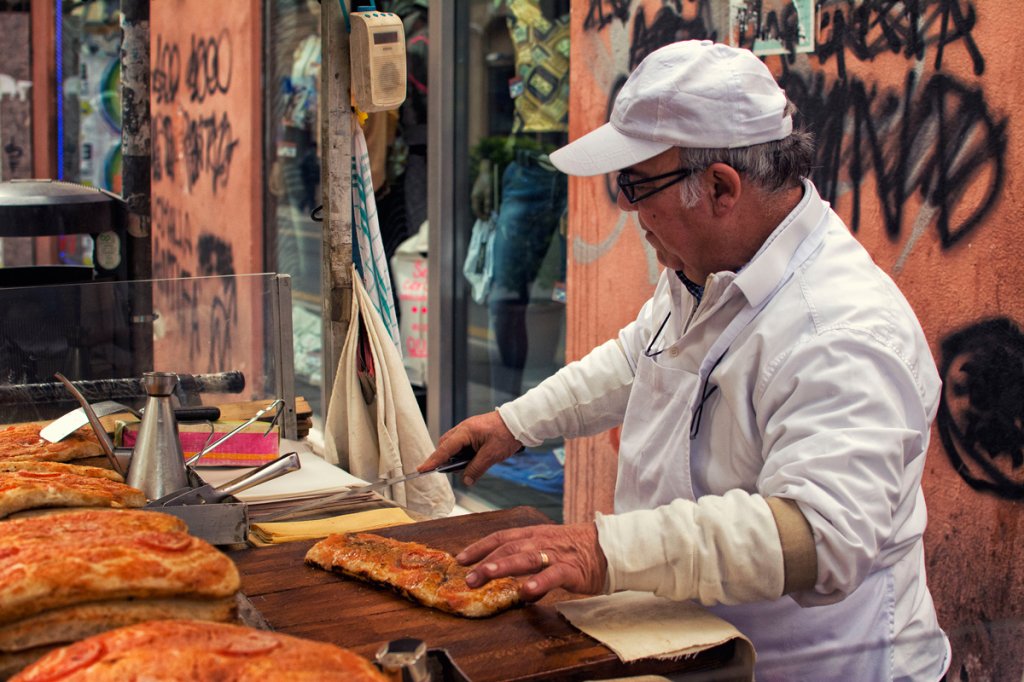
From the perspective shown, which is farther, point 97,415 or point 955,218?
point 955,218

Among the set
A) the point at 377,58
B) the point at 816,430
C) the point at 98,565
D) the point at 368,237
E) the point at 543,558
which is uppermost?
the point at 377,58

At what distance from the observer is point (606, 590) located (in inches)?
59.9

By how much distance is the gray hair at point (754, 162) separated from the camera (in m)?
1.81

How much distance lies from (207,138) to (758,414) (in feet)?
24.0

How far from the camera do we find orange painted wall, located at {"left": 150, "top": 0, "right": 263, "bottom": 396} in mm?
7180

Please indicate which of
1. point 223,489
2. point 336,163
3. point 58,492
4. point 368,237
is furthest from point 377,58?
point 58,492

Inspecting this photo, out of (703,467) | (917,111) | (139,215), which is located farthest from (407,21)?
(703,467)

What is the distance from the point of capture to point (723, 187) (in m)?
1.83

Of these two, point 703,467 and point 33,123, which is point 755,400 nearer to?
point 703,467

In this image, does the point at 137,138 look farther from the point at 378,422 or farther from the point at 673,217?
the point at 673,217

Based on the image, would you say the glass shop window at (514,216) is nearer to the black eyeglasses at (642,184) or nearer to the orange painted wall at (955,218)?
the orange painted wall at (955,218)

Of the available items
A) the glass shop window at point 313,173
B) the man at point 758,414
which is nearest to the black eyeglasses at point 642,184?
the man at point 758,414

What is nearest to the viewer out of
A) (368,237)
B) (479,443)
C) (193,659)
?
(193,659)

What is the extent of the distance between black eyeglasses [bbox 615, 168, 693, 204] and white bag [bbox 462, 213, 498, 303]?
3.27 metres
